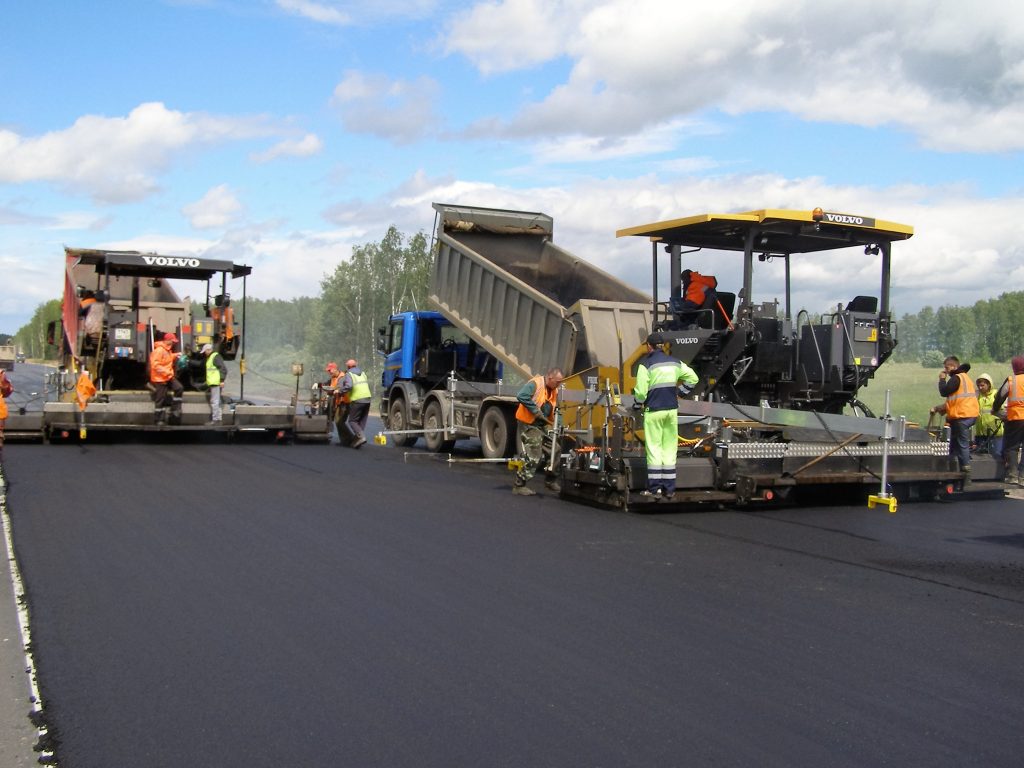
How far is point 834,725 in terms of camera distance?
4012mm

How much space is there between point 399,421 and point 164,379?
13.2 feet

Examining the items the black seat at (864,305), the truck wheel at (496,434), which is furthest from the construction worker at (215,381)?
the black seat at (864,305)

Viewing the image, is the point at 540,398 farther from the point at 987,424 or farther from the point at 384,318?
the point at 384,318

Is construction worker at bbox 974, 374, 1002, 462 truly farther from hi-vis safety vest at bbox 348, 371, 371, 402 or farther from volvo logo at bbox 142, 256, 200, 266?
volvo logo at bbox 142, 256, 200, 266

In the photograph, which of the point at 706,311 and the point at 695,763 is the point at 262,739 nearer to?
the point at 695,763

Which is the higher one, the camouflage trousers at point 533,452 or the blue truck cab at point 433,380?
the blue truck cab at point 433,380

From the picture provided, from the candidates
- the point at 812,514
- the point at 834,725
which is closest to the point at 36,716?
the point at 834,725

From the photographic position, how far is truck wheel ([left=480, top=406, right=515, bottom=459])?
45.6 ft

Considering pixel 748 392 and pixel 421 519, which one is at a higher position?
pixel 748 392

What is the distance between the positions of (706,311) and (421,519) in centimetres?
351

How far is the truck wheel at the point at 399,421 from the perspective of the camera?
17078 mm

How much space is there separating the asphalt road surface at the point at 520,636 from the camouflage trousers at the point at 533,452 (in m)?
1.32

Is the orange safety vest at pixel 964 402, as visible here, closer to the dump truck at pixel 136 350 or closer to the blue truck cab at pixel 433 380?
the blue truck cab at pixel 433 380

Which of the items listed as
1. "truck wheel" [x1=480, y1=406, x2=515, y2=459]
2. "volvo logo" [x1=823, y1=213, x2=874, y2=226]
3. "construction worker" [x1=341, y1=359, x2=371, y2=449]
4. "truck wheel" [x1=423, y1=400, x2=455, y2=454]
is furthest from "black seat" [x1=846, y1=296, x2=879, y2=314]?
"construction worker" [x1=341, y1=359, x2=371, y2=449]
